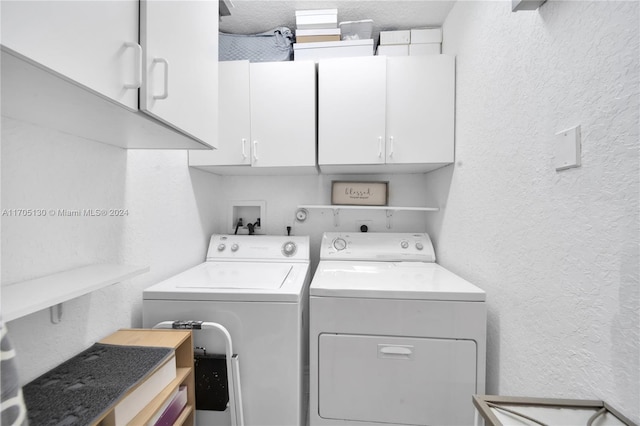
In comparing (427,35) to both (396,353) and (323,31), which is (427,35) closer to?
(323,31)

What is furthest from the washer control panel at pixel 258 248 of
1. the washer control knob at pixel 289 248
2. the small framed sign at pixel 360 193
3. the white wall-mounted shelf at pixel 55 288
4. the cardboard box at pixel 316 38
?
the cardboard box at pixel 316 38

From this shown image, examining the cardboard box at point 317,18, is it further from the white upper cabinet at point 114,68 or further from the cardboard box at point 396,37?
the white upper cabinet at point 114,68

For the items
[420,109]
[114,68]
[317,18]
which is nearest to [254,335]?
[114,68]

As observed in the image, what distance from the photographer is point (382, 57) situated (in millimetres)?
1557

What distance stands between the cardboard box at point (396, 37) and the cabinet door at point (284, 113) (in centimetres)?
58

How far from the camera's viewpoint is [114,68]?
0.55 m

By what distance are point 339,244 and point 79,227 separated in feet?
4.66

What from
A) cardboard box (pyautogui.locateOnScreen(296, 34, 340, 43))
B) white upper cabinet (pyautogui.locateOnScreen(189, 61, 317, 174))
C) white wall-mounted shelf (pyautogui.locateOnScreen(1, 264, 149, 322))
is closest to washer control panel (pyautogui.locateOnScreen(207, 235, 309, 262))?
white upper cabinet (pyautogui.locateOnScreen(189, 61, 317, 174))

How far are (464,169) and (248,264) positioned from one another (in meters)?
1.50

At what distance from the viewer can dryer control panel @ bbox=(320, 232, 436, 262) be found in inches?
68.5

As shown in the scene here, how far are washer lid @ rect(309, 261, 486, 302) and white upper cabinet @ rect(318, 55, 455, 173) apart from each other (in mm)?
697

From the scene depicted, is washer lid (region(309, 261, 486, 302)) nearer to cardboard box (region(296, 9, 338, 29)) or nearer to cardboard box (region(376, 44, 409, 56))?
cardboard box (region(376, 44, 409, 56))

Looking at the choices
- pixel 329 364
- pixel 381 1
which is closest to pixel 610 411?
pixel 329 364

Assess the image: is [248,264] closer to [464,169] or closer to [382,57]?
[464,169]
